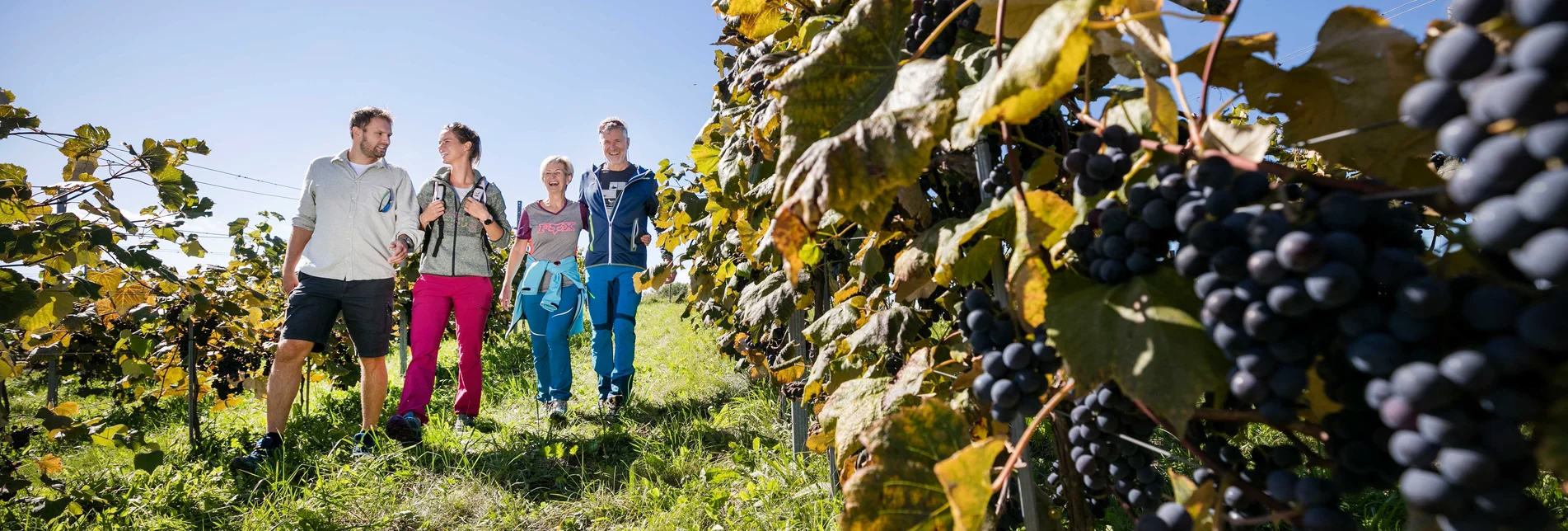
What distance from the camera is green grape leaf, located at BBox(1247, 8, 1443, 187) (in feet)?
1.93

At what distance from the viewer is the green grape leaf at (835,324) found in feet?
4.96

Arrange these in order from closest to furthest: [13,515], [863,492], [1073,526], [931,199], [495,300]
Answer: [863,492], [1073,526], [931,199], [13,515], [495,300]

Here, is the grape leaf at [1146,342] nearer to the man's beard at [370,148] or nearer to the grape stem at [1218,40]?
the grape stem at [1218,40]

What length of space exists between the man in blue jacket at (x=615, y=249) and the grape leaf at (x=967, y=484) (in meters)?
4.24

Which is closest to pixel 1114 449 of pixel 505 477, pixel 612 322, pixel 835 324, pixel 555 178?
pixel 835 324

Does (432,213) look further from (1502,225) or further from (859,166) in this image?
(1502,225)

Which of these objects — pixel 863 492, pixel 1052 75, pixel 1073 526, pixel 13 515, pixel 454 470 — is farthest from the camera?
pixel 454 470

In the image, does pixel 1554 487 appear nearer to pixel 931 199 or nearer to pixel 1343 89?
pixel 931 199

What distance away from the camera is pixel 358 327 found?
11.9 ft

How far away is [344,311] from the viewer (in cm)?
362

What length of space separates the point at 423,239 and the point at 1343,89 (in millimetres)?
4566

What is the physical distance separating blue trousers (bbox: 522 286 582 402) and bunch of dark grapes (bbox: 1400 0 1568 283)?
14.9 feet

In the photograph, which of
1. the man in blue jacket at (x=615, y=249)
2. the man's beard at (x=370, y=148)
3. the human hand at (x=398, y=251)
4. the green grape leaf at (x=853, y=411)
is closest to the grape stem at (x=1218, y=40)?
the green grape leaf at (x=853, y=411)

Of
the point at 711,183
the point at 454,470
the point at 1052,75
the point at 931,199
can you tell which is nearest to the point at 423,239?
the point at 454,470
